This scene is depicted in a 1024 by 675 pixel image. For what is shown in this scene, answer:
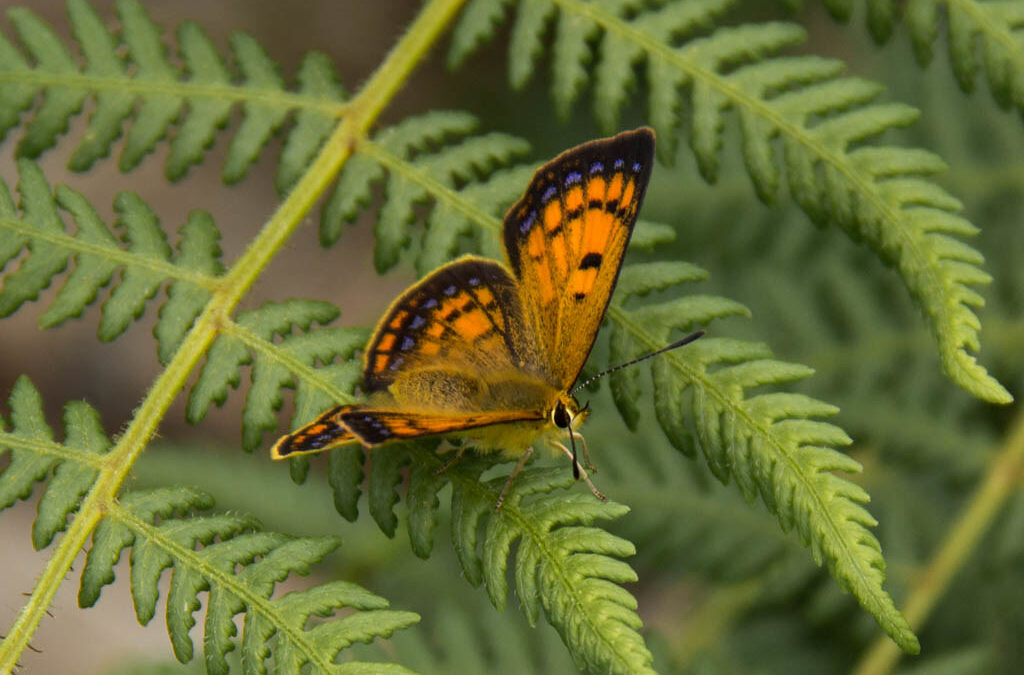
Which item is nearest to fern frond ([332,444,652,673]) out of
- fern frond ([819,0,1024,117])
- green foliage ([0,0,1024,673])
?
green foliage ([0,0,1024,673])

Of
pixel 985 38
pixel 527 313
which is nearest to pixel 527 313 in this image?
pixel 527 313

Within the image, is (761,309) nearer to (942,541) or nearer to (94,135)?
(942,541)

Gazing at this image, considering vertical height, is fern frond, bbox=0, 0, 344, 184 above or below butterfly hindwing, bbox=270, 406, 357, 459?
above

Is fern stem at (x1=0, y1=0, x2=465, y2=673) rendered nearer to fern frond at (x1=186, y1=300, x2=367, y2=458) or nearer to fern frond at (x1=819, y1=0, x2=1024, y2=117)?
fern frond at (x1=186, y1=300, x2=367, y2=458)

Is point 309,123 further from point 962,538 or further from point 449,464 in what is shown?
point 962,538

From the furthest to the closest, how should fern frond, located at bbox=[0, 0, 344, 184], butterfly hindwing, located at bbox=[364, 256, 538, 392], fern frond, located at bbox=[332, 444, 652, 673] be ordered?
fern frond, located at bbox=[0, 0, 344, 184]
butterfly hindwing, located at bbox=[364, 256, 538, 392]
fern frond, located at bbox=[332, 444, 652, 673]

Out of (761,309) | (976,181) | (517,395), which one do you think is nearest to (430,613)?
(761,309)

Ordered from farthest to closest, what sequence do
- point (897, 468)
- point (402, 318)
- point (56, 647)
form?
1. point (56, 647)
2. point (897, 468)
3. point (402, 318)

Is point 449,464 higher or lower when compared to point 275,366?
lower
